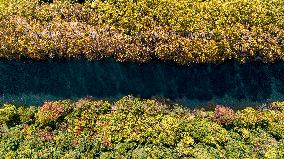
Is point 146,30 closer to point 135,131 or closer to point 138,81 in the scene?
point 138,81

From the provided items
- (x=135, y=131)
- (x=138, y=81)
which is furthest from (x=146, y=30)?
(x=135, y=131)

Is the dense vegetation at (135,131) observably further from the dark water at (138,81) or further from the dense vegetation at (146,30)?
the dense vegetation at (146,30)

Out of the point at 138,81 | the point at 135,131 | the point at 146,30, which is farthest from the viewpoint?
the point at 138,81

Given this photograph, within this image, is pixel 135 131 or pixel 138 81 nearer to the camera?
pixel 135 131

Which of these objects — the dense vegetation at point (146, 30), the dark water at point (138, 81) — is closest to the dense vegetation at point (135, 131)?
the dark water at point (138, 81)

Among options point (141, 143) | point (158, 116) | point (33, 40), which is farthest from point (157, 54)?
point (33, 40)

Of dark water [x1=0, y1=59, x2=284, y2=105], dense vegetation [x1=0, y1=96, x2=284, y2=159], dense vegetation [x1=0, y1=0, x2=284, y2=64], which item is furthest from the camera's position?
dark water [x1=0, y1=59, x2=284, y2=105]

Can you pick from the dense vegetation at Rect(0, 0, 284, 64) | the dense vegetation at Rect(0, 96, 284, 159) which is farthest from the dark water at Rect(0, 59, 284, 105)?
the dense vegetation at Rect(0, 96, 284, 159)

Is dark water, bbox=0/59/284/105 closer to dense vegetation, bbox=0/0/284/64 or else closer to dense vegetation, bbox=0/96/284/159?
dense vegetation, bbox=0/0/284/64
